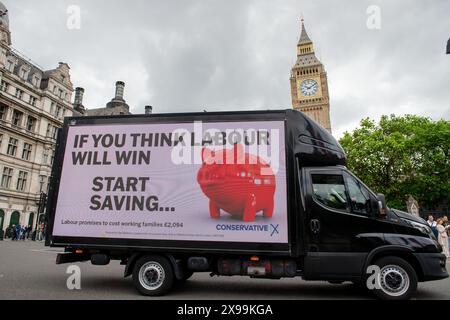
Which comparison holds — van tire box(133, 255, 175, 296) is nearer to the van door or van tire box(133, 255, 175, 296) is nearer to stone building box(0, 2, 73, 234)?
the van door

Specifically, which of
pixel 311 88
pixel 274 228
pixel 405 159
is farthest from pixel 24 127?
pixel 311 88

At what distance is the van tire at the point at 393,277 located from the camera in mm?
6004

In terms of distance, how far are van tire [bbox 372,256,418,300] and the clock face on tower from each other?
92.8 m

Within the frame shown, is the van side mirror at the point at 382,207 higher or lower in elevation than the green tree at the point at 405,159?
lower

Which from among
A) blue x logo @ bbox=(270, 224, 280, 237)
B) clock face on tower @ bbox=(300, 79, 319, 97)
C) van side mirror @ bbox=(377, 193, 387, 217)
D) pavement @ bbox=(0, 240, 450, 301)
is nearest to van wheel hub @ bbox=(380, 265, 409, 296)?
pavement @ bbox=(0, 240, 450, 301)

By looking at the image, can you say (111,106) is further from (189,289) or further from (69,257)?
(189,289)

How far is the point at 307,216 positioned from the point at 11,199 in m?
38.6

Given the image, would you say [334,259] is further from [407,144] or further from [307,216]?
[407,144]

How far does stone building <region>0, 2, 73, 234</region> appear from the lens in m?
34.2

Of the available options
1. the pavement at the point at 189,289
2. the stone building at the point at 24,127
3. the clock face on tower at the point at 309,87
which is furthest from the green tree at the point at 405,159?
the clock face on tower at the point at 309,87

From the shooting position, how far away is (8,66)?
35.8m

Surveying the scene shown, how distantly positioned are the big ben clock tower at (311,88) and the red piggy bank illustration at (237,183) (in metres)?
86.3

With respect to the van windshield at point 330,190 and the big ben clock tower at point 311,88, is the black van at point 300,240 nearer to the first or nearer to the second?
the van windshield at point 330,190
